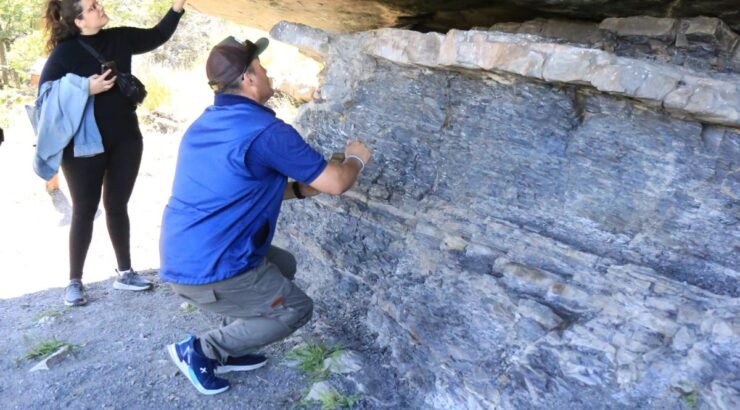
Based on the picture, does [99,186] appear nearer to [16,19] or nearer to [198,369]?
[198,369]

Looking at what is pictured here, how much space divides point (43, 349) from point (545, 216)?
278cm

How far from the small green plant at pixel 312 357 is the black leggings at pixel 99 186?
149 centimetres

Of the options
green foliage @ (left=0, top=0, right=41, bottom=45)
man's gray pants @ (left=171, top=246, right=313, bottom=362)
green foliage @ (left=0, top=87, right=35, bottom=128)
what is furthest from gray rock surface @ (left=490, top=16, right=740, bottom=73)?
green foliage @ (left=0, top=0, right=41, bottom=45)

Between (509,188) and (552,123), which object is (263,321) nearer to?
(509,188)

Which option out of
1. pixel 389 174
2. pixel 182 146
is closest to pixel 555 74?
pixel 389 174

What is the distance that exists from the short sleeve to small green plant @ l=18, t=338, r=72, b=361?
6.00 ft

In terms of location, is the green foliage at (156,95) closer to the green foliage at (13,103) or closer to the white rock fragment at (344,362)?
the green foliage at (13,103)

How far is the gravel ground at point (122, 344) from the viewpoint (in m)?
3.41

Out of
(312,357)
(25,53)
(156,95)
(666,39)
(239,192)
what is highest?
(666,39)

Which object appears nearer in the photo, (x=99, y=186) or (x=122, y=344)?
(x=122, y=344)

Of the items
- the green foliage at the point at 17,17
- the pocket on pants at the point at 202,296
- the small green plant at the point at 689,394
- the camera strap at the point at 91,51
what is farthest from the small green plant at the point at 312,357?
the green foliage at the point at 17,17

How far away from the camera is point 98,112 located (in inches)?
158

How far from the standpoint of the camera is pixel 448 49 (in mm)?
3119

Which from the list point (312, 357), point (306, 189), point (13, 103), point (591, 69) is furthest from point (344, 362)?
point (13, 103)
